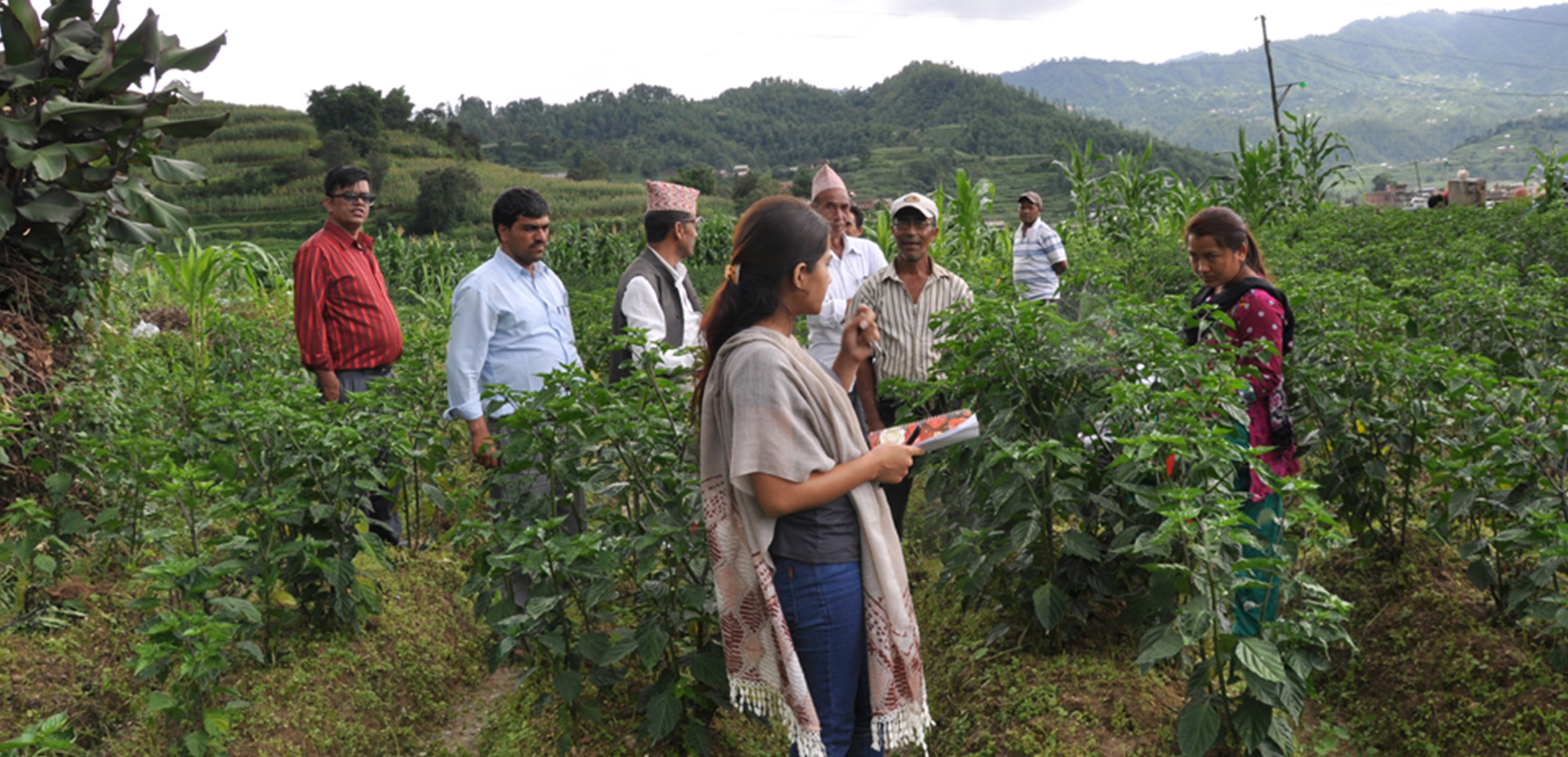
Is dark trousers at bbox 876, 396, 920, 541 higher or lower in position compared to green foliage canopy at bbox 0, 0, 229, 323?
lower

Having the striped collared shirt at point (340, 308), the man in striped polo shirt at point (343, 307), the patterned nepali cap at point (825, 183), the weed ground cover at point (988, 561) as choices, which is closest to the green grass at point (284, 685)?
the weed ground cover at point (988, 561)

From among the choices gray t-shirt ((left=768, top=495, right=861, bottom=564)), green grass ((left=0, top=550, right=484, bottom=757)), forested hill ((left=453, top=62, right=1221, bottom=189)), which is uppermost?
forested hill ((left=453, top=62, right=1221, bottom=189))

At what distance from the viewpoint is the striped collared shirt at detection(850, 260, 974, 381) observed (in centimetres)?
412

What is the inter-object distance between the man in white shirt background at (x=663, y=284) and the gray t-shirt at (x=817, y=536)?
1.86m

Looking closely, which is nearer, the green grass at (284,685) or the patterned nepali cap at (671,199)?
the green grass at (284,685)

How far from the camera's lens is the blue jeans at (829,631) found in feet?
→ 7.05

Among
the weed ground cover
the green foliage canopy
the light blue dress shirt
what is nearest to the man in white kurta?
the weed ground cover

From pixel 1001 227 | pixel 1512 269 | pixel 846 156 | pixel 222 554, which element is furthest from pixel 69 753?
pixel 846 156

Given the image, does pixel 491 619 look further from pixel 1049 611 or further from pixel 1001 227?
pixel 1001 227

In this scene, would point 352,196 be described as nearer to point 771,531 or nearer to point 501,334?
point 501,334

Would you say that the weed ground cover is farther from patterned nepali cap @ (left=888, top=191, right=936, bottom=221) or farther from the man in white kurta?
the man in white kurta

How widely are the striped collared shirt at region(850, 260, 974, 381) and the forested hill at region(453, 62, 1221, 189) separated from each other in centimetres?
7954

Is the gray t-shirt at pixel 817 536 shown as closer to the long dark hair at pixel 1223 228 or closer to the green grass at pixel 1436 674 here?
the long dark hair at pixel 1223 228

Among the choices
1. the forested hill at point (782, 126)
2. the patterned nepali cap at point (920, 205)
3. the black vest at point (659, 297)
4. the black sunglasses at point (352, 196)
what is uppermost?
the forested hill at point (782, 126)
